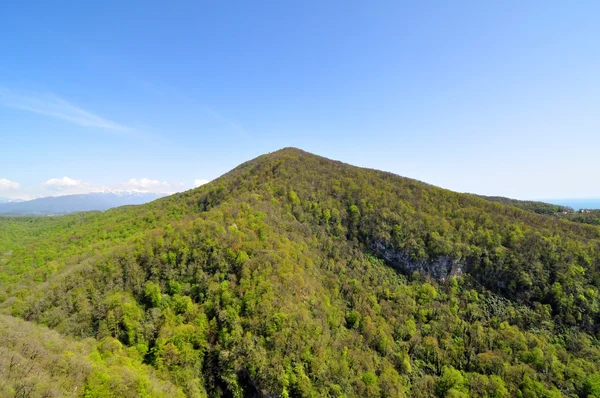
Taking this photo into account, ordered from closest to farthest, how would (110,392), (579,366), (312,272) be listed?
(110,392), (579,366), (312,272)

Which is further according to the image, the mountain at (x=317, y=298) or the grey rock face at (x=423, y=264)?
the grey rock face at (x=423, y=264)

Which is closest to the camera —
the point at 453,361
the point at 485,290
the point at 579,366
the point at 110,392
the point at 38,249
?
the point at 110,392

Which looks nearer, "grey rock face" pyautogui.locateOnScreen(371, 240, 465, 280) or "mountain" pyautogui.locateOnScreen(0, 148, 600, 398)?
"mountain" pyautogui.locateOnScreen(0, 148, 600, 398)

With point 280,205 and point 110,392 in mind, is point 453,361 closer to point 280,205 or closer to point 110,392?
point 280,205

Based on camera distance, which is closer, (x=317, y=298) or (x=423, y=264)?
(x=317, y=298)

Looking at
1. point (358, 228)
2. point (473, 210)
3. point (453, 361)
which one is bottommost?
point (453, 361)

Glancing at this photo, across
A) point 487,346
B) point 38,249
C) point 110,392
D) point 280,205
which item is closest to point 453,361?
point 487,346

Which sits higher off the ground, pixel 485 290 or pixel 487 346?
pixel 485 290

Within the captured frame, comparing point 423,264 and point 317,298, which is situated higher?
point 423,264
